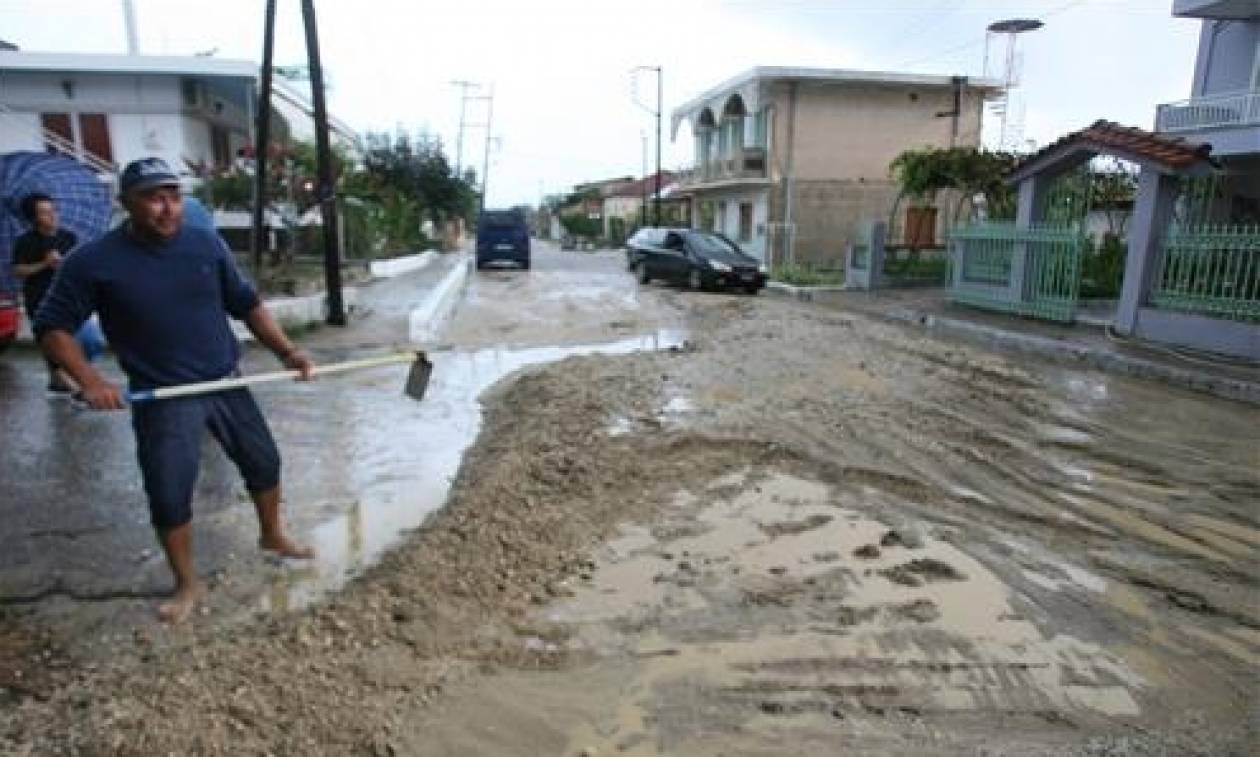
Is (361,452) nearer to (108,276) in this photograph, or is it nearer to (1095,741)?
(108,276)

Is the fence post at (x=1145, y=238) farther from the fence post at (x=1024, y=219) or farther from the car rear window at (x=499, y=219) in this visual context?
the car rear window at (x=499, y=219)

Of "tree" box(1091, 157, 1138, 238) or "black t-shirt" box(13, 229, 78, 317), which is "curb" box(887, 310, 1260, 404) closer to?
"tree" box(1091, 157, 1138, 238)

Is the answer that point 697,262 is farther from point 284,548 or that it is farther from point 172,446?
point 172,446

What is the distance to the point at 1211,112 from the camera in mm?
18219

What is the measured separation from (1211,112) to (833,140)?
13029mm

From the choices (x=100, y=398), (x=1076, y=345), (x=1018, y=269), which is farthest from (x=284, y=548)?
(x=1018, y=269)

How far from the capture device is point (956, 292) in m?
16.4

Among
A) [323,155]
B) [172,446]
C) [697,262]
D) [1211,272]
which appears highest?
[323,155]

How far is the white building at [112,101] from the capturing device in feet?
74.0

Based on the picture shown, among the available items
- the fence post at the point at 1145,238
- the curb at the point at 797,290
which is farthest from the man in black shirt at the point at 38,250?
the curb at the point at 797,290

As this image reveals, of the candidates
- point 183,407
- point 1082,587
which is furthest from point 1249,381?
point 183,407

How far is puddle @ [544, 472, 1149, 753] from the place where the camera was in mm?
3084

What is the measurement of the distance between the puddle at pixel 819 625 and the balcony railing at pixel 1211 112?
16750 millimetres

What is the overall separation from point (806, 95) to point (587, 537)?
91.7ft
